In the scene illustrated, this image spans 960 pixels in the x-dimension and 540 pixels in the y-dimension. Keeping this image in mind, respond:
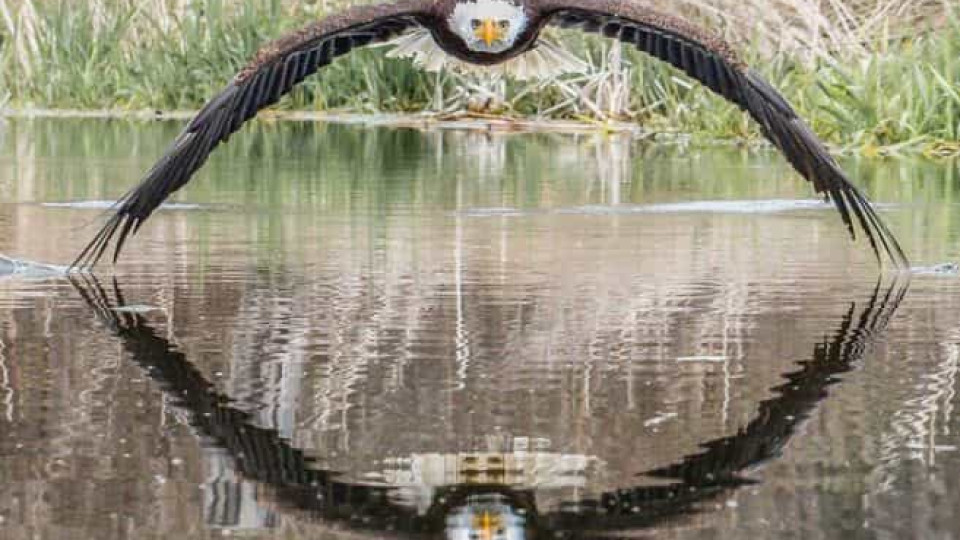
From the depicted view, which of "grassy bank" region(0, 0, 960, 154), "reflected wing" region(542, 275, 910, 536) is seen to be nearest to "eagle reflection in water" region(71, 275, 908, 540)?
"reflected wing" region(542, 275, 910, 536)

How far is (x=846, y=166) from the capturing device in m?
16.7

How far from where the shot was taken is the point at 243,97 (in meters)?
9.50

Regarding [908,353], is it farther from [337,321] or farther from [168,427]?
[168,427]

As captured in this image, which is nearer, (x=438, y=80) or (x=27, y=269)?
(x=27, y=269)

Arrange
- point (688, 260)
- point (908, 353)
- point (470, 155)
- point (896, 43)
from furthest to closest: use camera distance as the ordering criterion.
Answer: point (896, 43), point (470, 155), point (688, 260), point (908, 353)

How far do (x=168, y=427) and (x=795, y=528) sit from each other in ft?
6.10

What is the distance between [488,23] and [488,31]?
1.3 inches

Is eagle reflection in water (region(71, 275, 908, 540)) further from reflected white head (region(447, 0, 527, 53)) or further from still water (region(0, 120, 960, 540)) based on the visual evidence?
reflected white head (region(447, 0, 527, 53))

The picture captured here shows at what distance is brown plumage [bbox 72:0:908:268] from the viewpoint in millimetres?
9328

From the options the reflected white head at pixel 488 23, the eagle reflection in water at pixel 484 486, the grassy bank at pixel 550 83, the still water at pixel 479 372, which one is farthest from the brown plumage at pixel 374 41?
the grassy bank at pixel 550 83

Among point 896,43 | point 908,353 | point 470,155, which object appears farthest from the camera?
point 896,43

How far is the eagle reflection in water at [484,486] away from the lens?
4.98m

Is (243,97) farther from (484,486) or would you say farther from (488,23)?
(484,486)

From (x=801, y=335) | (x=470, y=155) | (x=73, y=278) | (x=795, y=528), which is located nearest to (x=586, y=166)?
(x=470, y=155)
